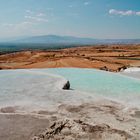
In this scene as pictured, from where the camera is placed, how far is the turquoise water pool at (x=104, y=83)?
509 inches

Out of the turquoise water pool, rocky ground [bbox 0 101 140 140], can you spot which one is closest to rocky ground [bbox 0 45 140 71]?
the turquoise water pool

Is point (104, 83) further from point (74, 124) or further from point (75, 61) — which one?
point (75, 61)

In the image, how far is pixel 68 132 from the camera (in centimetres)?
672

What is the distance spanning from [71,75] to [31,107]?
9.31 meters

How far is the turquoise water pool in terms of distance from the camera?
12939 mm

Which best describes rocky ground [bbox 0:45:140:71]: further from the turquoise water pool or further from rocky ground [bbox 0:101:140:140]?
rocky ground [bbox 0:101:140:140]

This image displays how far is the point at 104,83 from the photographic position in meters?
15.3

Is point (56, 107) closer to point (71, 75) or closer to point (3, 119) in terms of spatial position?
point (3, 119)

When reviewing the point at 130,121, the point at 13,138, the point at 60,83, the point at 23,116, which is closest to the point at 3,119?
the point at 23,116

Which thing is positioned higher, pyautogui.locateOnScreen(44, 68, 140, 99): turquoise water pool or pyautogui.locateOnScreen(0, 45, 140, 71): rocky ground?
pyautogui.locateOnScreen(44, 68, 140, 99): turquoise water pool

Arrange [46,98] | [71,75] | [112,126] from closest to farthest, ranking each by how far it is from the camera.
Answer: [112,126] < [46,98] < [71,75]

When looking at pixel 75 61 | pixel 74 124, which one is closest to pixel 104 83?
pixel 74 124

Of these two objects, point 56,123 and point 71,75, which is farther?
point 71,75

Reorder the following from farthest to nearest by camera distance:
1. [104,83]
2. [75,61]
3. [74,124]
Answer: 1. [75,61]
2. [104,83]
3. [74,124]
